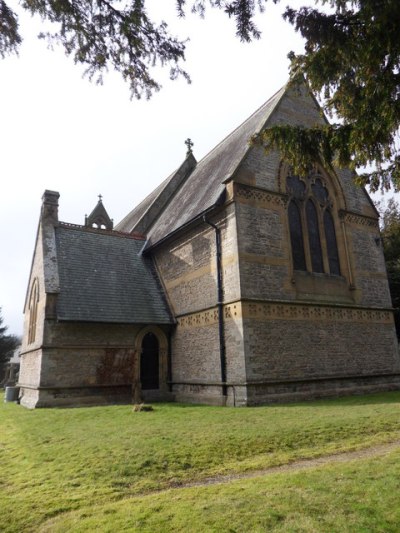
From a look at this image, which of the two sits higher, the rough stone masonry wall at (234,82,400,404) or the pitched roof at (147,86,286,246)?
the pitched roof at (147,86,286,246)

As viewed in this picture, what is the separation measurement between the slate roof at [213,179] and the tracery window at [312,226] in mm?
2997

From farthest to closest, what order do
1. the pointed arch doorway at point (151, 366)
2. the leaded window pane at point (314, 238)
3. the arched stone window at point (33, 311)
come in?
the arched stone window at point (33, 311), the pointed arch doorway at point (151, 366), the leaded window pane at point (314, 238)

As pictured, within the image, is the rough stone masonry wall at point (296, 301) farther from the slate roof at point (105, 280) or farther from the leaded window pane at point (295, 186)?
the slate roof at point (105, 280)

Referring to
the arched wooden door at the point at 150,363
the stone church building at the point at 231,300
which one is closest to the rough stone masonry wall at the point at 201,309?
the stone church building at the point at 231,300

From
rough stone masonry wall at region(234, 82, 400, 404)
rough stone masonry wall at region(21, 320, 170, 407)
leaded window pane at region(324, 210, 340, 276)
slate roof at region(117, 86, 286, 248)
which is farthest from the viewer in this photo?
leaded window pane at region(324, 210, 340, 276)

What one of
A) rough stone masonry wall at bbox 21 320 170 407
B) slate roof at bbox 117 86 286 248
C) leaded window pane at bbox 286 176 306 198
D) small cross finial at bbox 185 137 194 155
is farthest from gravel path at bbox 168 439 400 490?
small cross finial at bbox 185 137 194 155

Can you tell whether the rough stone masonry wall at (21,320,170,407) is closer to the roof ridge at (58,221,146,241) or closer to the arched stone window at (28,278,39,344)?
the arched stone window at (28,278,39,344)

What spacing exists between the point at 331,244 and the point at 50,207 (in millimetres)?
13690

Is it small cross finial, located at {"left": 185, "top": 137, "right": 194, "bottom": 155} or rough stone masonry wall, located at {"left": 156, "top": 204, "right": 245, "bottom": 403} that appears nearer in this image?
rough stone masonry wall, located at {"left": 156, "top": 204, "right": 245, "bottom": 403}

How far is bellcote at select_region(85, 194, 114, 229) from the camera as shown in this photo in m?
32.8

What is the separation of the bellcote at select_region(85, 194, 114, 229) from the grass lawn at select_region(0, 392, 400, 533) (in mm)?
23404

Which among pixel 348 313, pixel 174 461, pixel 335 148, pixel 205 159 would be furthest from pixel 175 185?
pixel 174 461

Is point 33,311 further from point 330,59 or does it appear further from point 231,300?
point 330,59

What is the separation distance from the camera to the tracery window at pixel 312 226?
53.6ft
